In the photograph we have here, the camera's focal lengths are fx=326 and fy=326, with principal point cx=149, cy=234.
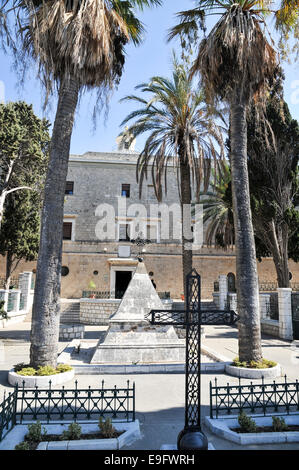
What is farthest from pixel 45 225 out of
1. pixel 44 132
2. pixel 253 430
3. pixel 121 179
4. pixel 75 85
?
pixel 121 179

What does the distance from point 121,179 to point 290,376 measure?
24.6 m

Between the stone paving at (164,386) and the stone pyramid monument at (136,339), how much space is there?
1.17 metres

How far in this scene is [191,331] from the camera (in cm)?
379

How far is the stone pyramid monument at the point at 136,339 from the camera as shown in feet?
29.4

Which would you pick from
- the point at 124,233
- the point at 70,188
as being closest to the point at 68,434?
the point at 124,233

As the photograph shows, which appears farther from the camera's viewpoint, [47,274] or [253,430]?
[47,274]

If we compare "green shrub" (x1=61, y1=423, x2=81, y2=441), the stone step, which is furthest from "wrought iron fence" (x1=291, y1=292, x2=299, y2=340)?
the stone step

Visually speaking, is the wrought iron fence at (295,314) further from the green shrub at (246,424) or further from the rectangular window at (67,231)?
the rectangular window at (67,231)

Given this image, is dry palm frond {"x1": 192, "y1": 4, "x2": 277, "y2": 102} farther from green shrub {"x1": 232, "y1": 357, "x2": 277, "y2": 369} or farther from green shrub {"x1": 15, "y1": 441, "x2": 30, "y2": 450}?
green shrub {"x1": 15, "y1": 441, "x2": 30, "y2": 450}

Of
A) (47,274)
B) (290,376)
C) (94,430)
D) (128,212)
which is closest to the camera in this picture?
(94,430)

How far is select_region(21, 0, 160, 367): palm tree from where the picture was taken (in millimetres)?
6941

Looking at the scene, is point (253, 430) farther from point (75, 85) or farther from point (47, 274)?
point (75, 85)

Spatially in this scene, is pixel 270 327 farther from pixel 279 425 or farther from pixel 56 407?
pixel 56 407

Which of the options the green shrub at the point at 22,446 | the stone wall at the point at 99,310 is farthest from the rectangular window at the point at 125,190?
the green shrub at the point at 22,446
